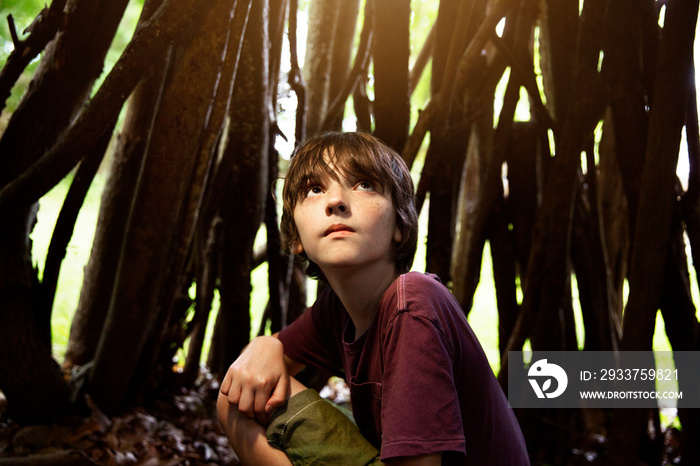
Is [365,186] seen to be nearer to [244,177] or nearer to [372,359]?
[372,359]

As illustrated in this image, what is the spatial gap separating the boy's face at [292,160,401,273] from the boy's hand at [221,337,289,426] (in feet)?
1.03

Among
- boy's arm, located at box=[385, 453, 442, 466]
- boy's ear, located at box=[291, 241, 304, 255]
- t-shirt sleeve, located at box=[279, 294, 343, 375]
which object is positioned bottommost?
boy's arm, located at box=[385, 453, 442, 466]

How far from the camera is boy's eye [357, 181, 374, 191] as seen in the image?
4.30 ft

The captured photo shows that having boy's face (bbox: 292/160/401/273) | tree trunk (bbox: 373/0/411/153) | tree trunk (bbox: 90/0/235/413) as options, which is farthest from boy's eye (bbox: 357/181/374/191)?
tree trunk (bbox: 373/0/411/153)

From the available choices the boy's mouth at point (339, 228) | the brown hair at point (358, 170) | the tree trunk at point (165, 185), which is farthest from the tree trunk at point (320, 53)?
the boy's mouth at point (339, 228)

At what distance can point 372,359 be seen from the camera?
126 cm

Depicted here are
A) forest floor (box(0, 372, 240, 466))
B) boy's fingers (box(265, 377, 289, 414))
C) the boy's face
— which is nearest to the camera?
the boy's face

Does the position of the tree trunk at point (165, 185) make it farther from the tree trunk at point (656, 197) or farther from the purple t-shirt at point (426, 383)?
the tree trunk at point (656, 197)

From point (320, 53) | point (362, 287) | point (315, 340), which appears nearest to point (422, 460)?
point (362, 287)

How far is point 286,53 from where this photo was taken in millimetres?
2631

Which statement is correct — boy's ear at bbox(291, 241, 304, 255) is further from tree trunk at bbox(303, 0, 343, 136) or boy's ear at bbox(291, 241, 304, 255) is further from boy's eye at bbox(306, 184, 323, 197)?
tree trunk at bbox(303, 0, 343, 136)

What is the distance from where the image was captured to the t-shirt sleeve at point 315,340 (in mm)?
1601

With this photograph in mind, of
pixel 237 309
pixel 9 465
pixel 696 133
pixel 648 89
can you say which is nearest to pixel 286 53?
pixel 237 309

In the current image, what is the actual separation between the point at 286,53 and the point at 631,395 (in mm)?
2064
